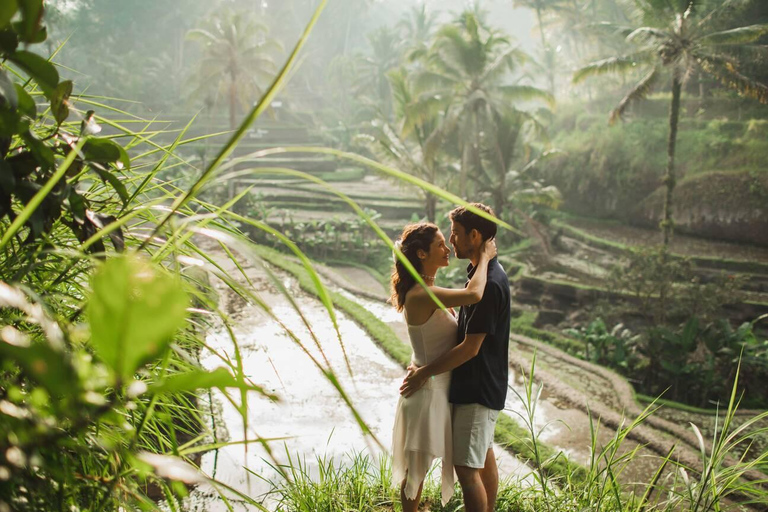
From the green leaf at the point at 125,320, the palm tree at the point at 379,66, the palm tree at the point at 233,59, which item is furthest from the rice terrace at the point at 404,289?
the palm tree at the point at 379,66

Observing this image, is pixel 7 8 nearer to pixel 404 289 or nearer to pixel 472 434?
pixel 404 289

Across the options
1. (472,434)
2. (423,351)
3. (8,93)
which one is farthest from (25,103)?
(472,434)

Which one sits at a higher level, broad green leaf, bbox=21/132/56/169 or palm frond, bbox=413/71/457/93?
palm frond, bbox=413/71/457/93

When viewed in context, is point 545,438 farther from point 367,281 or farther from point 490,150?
point 490,150

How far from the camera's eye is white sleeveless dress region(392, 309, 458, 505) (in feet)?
5.72

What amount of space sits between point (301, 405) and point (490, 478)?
2843 millimetres

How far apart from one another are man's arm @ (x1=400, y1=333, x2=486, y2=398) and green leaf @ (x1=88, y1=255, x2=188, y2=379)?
1.46m

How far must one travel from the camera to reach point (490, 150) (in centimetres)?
1283

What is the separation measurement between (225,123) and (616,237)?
58.3ft

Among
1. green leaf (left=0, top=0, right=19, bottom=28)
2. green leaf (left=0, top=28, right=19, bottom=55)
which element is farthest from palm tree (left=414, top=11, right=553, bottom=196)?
green leaf (left=0, top=0, right=19, bottom=28)

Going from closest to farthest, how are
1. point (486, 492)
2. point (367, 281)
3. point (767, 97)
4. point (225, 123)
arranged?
point (486, 492), point (767, 97), point (367, 281), point (225, 123)

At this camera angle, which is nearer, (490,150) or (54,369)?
(54,369)

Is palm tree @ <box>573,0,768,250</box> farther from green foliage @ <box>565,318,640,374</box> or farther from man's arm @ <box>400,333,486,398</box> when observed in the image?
man's arm @ <box>400,333,486,398</box>

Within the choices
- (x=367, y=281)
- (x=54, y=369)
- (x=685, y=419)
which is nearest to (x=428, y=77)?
(x=367, y=281)
